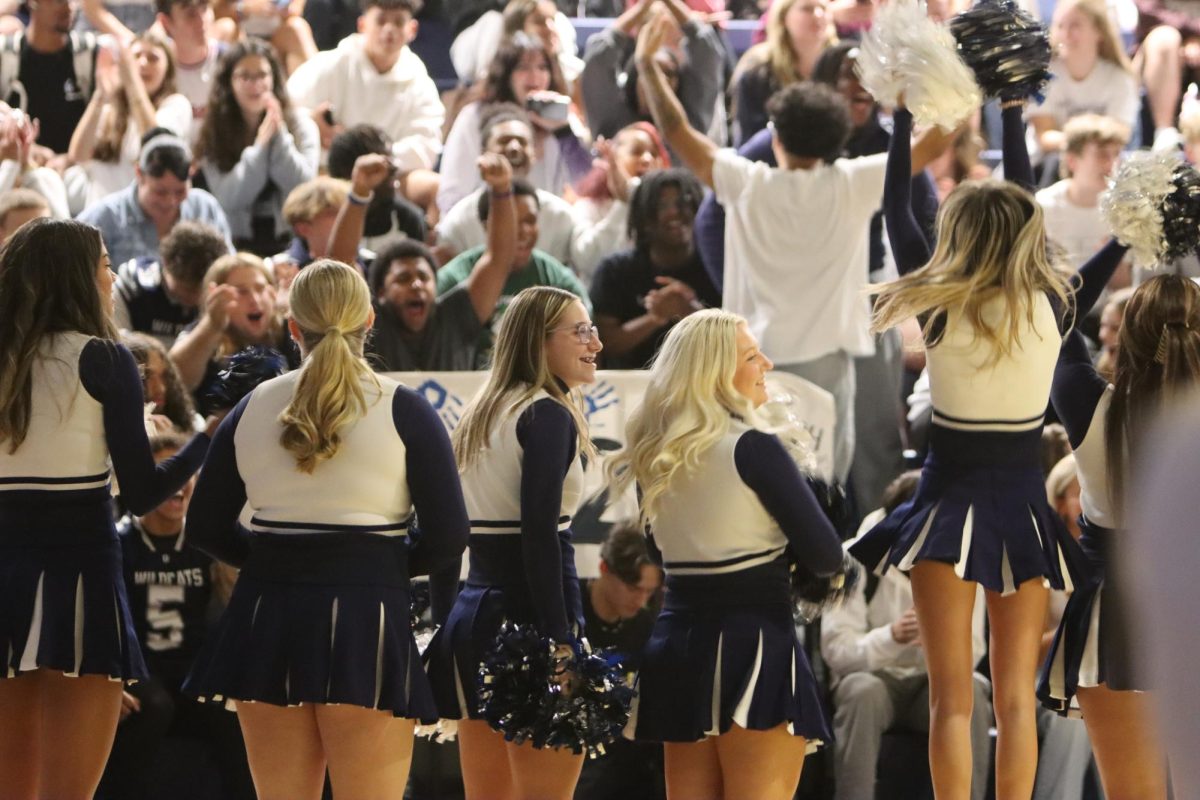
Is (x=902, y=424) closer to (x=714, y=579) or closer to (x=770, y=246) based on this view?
(x=770, y=246)

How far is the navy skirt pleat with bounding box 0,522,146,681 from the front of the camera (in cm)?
358

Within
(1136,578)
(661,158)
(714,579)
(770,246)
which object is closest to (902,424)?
(770,246)

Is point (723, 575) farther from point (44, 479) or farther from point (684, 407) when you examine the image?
point (44, 479)

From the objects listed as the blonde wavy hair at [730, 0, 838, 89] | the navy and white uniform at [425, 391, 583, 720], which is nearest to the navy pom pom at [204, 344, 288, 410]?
the navy and white uniform at [425, 391, 583, 720]

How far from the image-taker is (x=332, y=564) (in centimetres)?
338

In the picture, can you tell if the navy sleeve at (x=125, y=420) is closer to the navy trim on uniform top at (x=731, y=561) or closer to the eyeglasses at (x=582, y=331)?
the eyeglasses at (x=582, y=331)

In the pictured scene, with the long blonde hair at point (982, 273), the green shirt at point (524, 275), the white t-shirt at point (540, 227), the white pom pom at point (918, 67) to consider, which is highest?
the white pom pom at point (918, 67)

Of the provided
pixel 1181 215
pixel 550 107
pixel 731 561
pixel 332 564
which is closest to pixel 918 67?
pixel 1181 215

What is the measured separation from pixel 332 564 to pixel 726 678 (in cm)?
88

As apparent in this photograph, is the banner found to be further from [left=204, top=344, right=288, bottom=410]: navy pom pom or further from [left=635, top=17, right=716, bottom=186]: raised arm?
[left=204, top=344, right=288, bottom=410]: navy pom pom

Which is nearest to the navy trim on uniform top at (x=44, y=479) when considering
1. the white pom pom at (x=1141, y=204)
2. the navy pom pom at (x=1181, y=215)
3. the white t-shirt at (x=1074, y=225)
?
the white pom pom at (x=1141, y=204)

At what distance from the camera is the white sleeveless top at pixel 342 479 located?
3361mm

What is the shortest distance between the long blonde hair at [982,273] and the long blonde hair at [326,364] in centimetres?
128

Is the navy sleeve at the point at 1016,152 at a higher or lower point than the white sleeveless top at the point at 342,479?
higher
